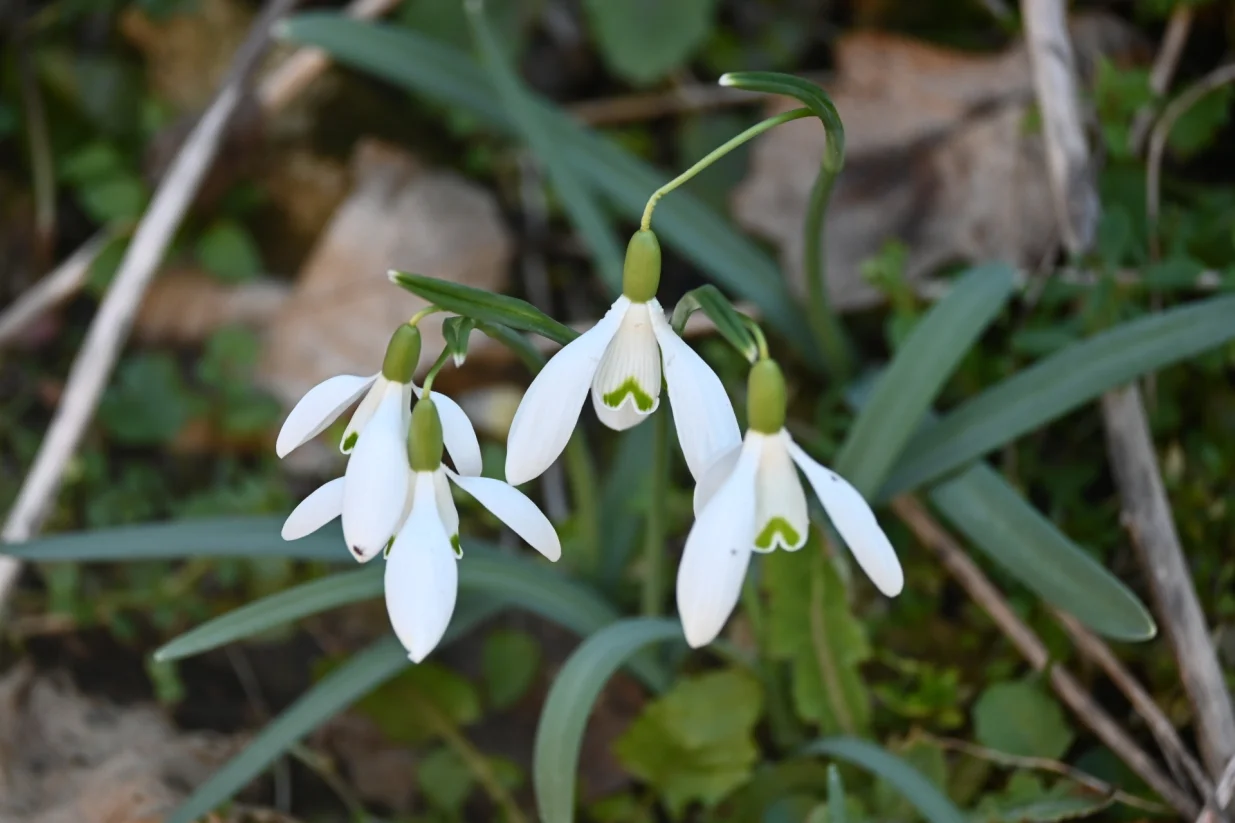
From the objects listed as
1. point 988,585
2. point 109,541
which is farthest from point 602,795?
point 109,541

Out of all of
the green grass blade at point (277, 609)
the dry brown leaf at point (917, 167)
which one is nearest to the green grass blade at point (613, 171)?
the dry brown leaf at point (917, 167)

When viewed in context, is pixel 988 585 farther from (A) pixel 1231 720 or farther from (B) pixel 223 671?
(B) pixel 223 671

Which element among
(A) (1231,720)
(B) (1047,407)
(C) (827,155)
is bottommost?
(A) (1231,720)

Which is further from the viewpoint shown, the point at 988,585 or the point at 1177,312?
the point at 988,585

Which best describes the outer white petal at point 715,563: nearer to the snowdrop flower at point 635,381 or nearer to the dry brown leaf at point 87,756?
the snowdrop flower at point 635,381

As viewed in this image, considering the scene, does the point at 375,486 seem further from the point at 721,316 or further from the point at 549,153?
the point at 549,153

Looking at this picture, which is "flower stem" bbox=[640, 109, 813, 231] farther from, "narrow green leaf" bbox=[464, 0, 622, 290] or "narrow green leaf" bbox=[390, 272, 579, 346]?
"narrow green leaf" bbox=[464, 0, 622, 290]

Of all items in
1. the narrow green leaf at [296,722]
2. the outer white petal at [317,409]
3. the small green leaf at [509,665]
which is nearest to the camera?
the outer white petal at [317,409]
